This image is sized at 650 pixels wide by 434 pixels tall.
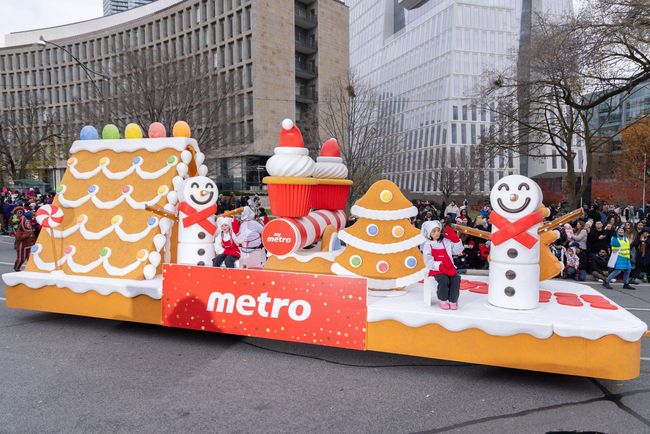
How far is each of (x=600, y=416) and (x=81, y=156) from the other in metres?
7.85

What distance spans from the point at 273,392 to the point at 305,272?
1.91 metres

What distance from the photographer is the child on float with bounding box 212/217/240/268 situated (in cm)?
721

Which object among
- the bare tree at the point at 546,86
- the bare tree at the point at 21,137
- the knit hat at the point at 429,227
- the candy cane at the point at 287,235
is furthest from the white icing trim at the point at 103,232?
the bare tree at the point at 21,137

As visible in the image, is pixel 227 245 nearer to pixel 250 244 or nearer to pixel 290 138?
pixel 250 244

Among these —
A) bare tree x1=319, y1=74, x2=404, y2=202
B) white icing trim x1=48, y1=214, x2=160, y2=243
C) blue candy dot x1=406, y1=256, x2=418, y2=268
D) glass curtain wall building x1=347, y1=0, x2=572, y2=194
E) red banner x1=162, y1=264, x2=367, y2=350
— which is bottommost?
red banner x1=162, y1=264, x2=367, y2=350

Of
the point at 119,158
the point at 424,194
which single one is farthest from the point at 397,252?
the point at 424,194

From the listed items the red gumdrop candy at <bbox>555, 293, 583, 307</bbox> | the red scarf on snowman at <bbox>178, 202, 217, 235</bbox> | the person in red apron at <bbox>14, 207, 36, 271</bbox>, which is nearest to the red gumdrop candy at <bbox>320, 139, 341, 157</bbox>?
the red scarf on snowman at <bbox>178, 202, 217, 235</bbox>

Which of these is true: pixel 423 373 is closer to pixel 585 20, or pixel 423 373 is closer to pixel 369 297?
pixel 369 297

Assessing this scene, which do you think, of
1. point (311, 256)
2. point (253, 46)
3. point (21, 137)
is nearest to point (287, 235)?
point (311, 256)

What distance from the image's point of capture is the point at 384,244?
5.72 metres

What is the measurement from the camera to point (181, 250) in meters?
6.55

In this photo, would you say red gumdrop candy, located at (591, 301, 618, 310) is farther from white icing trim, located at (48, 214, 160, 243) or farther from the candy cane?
white icing trim, located at (48, 214, 160, 243)

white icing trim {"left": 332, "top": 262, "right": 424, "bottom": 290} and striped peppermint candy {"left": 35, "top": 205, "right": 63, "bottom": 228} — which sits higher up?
striped peppermint candy {"left": 35, "top": 205, "right": 63, "bottom": 228}

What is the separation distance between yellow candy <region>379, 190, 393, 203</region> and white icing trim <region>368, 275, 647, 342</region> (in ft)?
4.13
